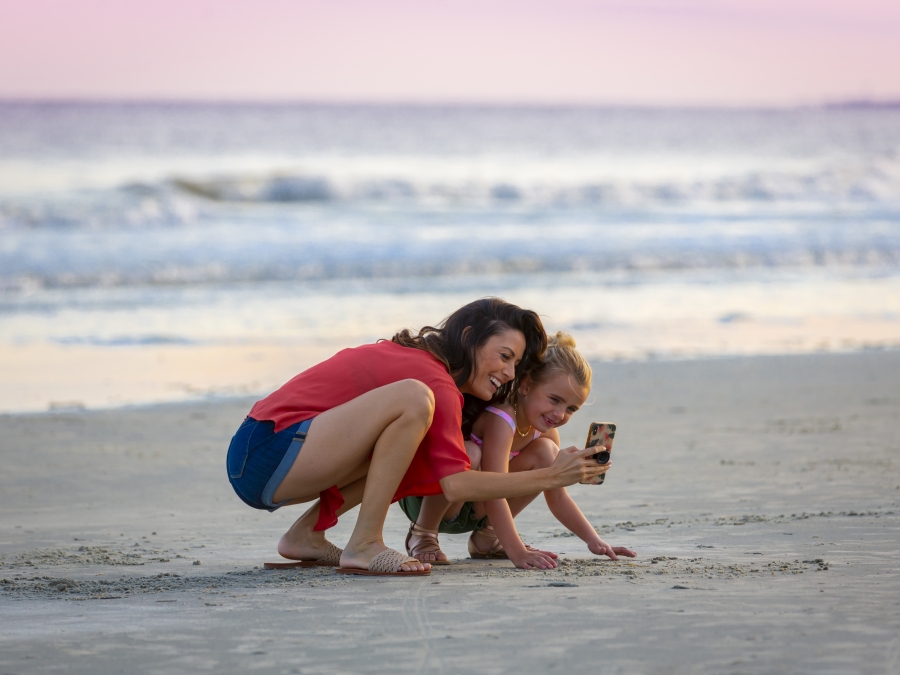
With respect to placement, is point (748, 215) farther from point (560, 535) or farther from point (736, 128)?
point (736, 128)

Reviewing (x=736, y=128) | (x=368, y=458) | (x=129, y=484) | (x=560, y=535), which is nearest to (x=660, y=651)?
(x=368, y=458)

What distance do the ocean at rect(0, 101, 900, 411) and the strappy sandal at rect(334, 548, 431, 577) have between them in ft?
13.8

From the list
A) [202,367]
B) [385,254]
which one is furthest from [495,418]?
[385,254]

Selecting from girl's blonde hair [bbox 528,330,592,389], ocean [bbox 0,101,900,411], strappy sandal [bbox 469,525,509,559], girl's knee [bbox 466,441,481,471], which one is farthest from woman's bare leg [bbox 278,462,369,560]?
ocean [bbox 0,101,900,411]

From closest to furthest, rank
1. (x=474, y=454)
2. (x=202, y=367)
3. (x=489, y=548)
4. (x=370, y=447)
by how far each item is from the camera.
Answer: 1. (x=370, y=447)
2. (x=474, y=454)
3. (x=489, y=548)
4. (x=202, y=367)

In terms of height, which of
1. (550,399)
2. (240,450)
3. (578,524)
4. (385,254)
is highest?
(385,254)

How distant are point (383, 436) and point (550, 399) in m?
0.61

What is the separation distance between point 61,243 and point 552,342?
14.3 meters

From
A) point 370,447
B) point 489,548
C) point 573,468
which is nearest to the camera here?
point 573,468

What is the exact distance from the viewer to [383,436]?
357cm

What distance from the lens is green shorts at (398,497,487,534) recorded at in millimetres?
3969

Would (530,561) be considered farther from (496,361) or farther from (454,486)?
(496,361)

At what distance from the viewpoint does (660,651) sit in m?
2.60

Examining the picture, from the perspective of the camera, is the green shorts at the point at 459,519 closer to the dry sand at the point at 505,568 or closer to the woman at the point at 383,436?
the dry sand at the point at 505,568
